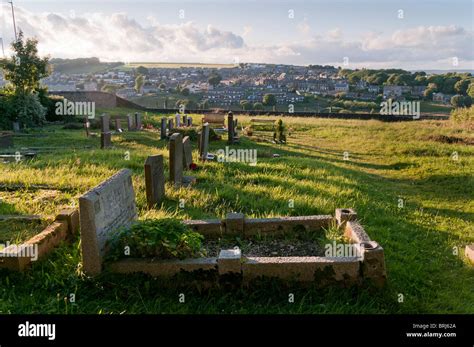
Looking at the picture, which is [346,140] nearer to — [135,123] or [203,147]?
[203,147]

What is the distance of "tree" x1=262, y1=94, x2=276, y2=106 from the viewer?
4283 centimetres

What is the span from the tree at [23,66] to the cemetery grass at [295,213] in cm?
1068

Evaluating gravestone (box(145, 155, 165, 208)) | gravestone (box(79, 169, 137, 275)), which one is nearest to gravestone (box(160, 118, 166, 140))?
gravestone (box(145, 155, 165, 208))

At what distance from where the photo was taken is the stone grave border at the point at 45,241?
4.89 m

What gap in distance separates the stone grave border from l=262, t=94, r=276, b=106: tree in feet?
125

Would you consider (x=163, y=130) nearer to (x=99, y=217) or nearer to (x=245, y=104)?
(x=99, y=217)

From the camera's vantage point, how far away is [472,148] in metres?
16.1

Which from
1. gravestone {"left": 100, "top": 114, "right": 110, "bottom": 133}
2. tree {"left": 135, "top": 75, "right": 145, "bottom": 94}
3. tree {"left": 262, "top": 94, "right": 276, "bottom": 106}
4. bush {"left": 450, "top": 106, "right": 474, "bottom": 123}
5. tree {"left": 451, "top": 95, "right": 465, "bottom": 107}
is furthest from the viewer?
tree {"left": 135, "top": 75, "right": 145, "bottom": 94}

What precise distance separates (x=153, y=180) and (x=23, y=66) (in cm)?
2325

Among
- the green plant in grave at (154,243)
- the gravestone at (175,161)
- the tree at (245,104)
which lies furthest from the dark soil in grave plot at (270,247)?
the tree at (245,104)

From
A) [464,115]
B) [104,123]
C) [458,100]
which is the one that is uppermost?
[458,100]

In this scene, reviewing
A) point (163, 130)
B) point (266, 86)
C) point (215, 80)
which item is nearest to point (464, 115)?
point (163, 130)

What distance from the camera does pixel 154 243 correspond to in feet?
15.6

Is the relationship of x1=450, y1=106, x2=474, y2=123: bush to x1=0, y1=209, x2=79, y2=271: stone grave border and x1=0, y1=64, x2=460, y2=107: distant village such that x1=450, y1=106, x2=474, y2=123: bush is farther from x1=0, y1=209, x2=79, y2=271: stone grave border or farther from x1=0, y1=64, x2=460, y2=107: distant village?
x1=0, y1=209, x2=79, y2=271: stone grave border
